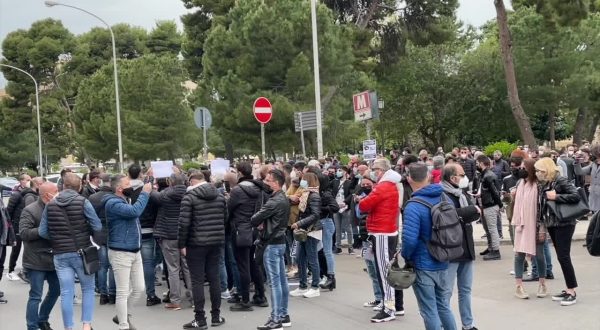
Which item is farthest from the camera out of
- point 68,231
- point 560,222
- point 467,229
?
point 560,222

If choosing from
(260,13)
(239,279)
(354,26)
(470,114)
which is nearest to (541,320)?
(239,279)

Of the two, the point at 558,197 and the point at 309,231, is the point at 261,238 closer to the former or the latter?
the point at 309,231

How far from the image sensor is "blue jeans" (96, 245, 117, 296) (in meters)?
9.48

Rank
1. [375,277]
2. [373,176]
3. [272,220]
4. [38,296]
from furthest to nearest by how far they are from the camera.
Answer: [373,176]
[375,277]
[272,220]
[38,296]

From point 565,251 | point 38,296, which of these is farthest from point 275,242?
point 565,251

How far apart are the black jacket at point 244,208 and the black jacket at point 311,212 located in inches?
27.3

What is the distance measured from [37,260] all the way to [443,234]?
4245mm

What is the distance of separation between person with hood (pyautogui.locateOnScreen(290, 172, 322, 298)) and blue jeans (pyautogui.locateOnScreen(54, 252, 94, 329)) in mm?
2715

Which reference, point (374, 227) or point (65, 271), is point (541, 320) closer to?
point (374, 227)

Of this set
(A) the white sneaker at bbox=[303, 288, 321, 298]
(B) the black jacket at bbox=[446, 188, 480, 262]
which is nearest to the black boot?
(A) the white sneaker at bbox=[303, 288, 321, 298]

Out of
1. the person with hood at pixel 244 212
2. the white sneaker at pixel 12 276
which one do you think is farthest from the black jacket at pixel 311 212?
the white sneaker at pixel 12 276

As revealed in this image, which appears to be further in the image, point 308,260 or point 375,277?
point 308,260

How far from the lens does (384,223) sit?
7.57m

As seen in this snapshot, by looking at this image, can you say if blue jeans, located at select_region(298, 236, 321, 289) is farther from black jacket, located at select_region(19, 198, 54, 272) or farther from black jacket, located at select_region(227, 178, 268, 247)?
black jacket, located at select_region(19, 198, 54, 272)
